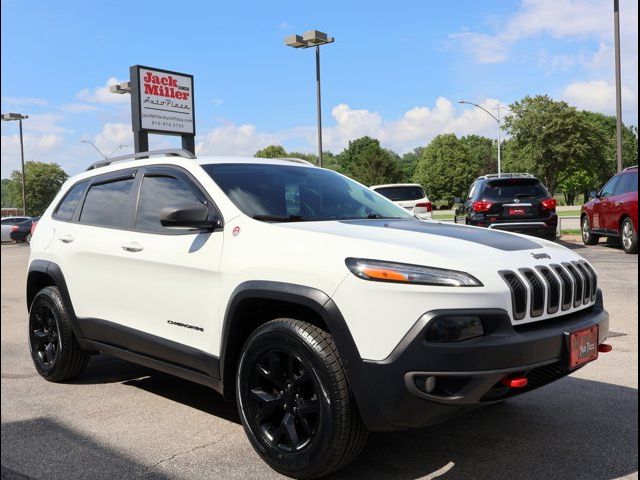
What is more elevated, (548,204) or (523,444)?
(548,204)

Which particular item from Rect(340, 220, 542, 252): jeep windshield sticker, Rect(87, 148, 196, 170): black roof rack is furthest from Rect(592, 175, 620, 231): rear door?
Rect(87, 148, 196, 170): black roof rack

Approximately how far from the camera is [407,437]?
370 cm

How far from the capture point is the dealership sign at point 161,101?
2006cm

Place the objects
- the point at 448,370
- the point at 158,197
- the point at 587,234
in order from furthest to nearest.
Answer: the point at 587,234 → the point at 158,197 → the point at 448,370

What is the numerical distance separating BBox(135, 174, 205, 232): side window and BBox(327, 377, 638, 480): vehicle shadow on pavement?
1.87m

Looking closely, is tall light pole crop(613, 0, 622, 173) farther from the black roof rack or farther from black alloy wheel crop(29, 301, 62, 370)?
black alloy wheel crop(29, 301, 62, 370)

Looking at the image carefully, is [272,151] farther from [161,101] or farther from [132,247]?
[132,247]

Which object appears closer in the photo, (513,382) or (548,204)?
(513,382)

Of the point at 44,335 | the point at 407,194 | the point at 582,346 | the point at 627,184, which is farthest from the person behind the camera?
the point at 407,194

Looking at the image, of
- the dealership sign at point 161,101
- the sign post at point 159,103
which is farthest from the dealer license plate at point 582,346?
the dealership sign at point 161,101

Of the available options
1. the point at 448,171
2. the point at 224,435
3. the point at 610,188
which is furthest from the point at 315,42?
the point at 448,171

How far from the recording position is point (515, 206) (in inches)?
527

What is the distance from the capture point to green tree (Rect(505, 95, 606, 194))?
57.7 metres

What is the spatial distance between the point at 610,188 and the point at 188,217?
42.4 feet
